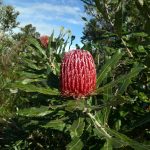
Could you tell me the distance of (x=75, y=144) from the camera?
3174 millimetres

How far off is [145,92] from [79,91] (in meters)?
1.47

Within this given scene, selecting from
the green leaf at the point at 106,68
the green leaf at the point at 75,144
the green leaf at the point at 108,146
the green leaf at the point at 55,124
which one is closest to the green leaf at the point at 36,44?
the green leaf at the point at 106,68

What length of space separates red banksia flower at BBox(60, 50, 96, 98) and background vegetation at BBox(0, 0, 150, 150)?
10 centimetres

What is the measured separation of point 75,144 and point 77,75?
49 cm

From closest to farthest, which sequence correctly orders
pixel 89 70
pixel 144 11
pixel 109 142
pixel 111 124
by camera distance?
pixel 144 11
pixel 109 142
pixel 89 70
pixel 111 124

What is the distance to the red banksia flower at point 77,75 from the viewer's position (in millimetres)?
3307

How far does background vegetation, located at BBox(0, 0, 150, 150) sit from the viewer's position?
3.18 metres

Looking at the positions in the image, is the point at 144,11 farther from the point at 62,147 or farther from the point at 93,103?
the point at 62,147

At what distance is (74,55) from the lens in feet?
11.1

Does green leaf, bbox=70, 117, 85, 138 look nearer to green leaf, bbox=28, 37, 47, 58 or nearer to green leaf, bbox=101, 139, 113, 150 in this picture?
green leaf, bbox=101, 139, 113, 150

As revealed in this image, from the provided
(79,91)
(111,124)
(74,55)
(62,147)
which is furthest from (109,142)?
(62,147)

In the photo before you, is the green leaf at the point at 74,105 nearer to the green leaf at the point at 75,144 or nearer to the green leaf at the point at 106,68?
the green leaf at the point at 75,144

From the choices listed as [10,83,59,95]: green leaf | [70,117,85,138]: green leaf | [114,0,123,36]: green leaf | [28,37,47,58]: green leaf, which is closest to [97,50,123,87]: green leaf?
[10,83,59,95]: green leaf

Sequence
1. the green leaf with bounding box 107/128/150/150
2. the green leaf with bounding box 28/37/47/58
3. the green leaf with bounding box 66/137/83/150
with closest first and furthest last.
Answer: the green leaf with bounding box 107/128/150/150
the green leaf with bounding box 66/137/83/150
the green leaf with bounding box 28/37/47/58
